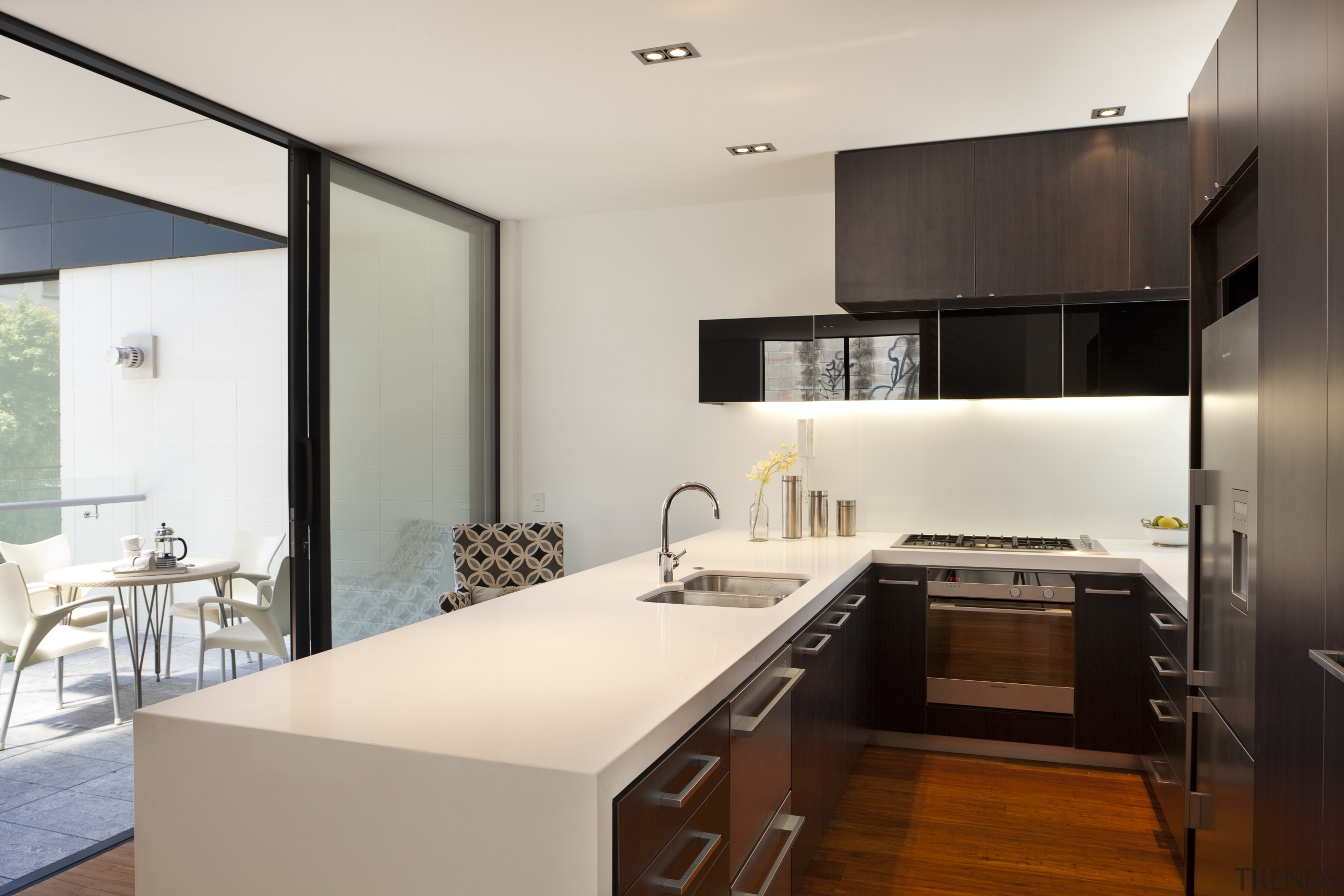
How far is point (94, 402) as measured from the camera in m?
3.00

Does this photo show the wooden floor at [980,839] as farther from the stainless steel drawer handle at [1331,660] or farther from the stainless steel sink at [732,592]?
the stainless steel drawer handle at [1331,660]

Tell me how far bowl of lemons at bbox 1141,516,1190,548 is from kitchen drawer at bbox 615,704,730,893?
2.86 m

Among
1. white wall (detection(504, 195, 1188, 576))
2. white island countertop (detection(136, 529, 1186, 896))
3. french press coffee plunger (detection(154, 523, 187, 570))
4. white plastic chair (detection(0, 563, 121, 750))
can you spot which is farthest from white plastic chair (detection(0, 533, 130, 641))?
white wall (detection(504, 195, 1188, 576))

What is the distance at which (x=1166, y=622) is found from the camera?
9.75ft

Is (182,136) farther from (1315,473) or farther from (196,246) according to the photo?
(1315,473)

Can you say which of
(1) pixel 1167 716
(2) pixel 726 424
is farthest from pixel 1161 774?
(2) pixel 726 424

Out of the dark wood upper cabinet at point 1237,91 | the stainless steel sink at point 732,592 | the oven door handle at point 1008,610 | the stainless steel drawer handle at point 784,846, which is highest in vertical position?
the dark wood upper cabinet at point 1237,91

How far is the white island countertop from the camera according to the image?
49.9 inches

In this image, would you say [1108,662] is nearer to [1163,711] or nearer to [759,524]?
[1163,711]

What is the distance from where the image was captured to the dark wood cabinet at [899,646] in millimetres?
3789

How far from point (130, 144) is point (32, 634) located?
1765 millimetres

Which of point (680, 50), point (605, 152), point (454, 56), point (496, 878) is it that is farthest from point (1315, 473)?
point (605, 152)

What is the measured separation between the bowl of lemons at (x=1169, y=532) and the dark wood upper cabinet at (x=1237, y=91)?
2.13 metres

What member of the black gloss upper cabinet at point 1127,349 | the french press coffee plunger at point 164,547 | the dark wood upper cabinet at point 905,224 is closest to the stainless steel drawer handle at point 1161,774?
the black gloss upper cabinet at point 1127,349
